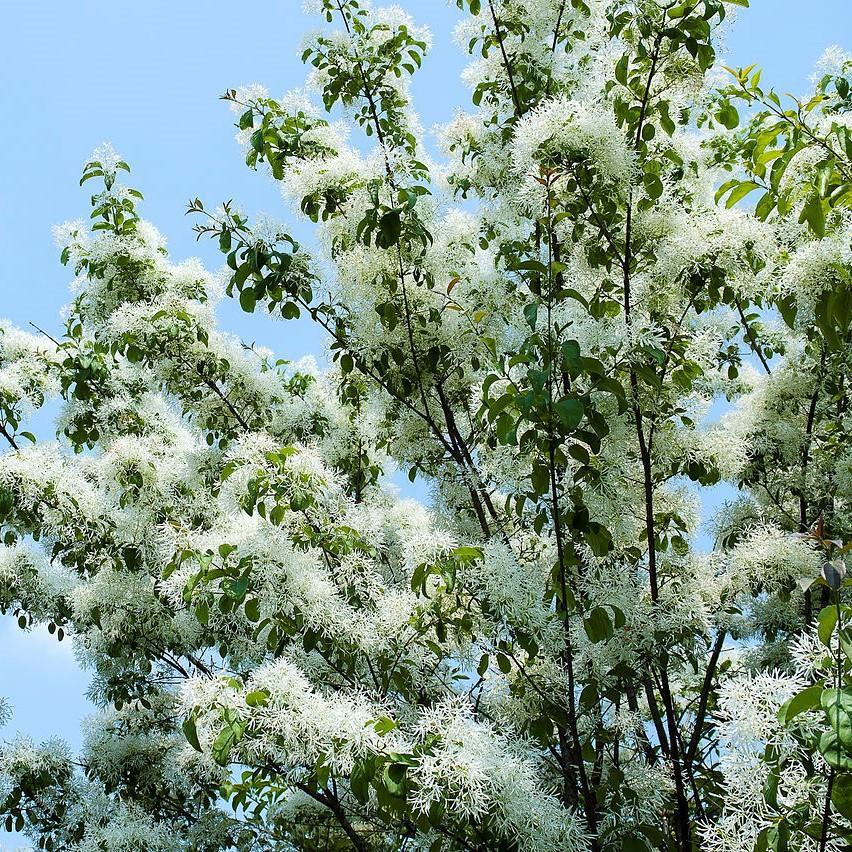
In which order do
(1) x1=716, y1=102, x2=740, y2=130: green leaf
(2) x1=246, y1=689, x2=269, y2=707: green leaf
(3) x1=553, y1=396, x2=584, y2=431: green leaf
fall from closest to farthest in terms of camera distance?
(3) x1=553, y1=396, x2=584, y2=431: green leaf → (2) x1=246, y1=689, x2=269, y2=707: green leaf → (1) x1=716, y1=102, x2=740, y2=130: green leaf

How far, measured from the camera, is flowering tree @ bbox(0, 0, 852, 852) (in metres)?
2.51

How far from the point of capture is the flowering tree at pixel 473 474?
2.51 metres

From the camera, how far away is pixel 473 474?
3.74 m

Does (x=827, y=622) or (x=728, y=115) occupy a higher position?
(x=728, y=115)

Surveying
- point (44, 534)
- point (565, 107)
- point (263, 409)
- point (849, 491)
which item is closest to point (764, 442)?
point (849, 491)

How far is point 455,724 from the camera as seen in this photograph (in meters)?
2.45

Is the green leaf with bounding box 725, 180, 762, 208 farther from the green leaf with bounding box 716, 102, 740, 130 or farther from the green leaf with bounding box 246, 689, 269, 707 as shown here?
the green leaf with bounding box 246, 689, 269, 707

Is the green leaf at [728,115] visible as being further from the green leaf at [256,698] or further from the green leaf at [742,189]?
the green leaf at [256,698]

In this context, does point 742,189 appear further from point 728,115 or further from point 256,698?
point 256,698

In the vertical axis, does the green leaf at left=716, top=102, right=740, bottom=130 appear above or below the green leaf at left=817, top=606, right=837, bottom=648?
above

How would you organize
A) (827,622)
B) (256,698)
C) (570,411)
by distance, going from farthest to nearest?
(256,698), (570,411), (827,622)

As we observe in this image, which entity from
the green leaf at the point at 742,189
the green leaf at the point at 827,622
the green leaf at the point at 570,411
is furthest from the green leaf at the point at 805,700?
the green leaf at the point at 742,189

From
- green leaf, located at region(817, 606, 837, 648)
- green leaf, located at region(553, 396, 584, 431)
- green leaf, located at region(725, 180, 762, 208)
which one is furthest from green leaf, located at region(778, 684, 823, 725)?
green leaf, located at region(725, 180, 762, 208)

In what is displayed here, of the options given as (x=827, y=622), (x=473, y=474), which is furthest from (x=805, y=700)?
(x=473, y=474)
